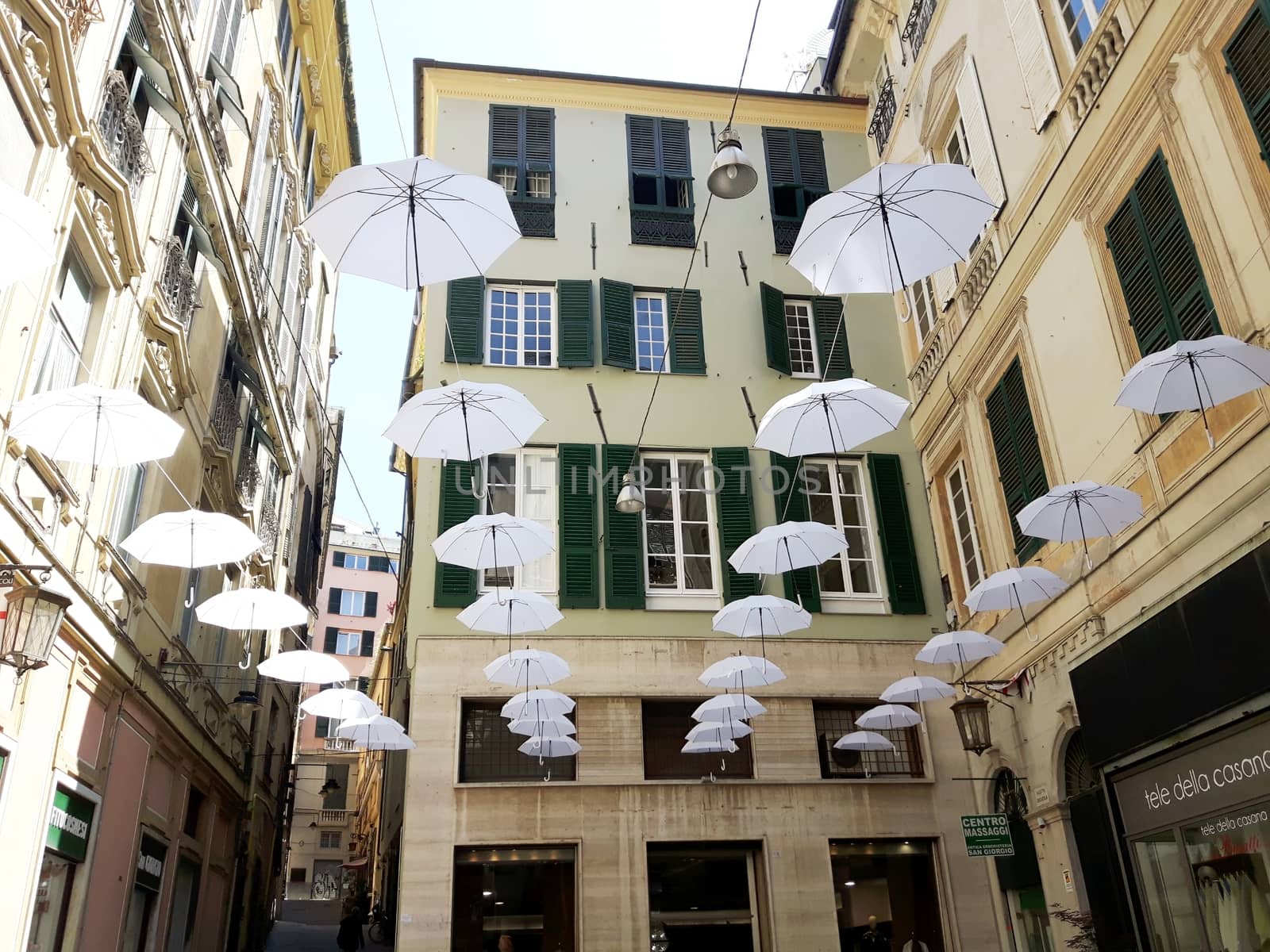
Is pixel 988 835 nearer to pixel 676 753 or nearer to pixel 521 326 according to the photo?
pixel 676 753

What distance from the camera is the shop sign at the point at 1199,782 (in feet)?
28.3

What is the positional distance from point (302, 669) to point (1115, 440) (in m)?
9.40

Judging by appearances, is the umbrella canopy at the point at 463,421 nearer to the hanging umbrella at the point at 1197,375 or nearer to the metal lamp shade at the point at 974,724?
the hanging umbrella at the point at 1197,375

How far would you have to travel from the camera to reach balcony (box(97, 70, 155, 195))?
33.8 feet

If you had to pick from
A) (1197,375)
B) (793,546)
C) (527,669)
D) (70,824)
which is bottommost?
(70,824)

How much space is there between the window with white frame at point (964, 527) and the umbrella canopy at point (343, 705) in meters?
8.57

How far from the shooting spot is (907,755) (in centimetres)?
1616

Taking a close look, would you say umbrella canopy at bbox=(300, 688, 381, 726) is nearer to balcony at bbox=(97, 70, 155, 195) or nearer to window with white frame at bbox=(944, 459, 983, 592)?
balcony at bbox=(97, 70, 155, 195)

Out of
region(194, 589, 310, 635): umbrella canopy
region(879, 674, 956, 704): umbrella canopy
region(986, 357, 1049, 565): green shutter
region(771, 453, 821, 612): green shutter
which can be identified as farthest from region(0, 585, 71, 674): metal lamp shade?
region(771, 453, 821, 612): green shutter

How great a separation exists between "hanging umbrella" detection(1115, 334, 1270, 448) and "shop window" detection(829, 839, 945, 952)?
348 inches

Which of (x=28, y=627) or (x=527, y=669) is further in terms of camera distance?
(x=527, y=669)

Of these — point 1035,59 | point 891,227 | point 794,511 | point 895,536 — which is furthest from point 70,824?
point 1035,59

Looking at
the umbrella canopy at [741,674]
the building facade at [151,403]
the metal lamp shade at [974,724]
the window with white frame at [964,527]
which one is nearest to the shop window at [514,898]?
the umbrella canopy at [741,674]

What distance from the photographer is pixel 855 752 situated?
1605cm
